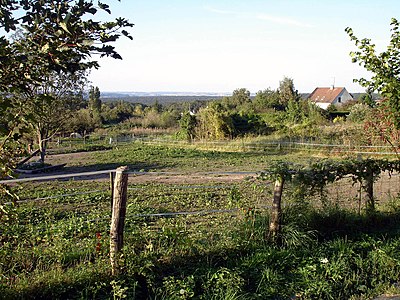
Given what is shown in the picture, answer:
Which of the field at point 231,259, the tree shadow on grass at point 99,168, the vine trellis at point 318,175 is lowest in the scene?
the tree shadow on grass at point 99,168

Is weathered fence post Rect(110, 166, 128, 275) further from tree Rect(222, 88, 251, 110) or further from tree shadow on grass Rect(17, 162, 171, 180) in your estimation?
tree Rect(222, 88, 251, 110)

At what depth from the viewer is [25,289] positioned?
3.68 metres

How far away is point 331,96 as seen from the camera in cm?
7619

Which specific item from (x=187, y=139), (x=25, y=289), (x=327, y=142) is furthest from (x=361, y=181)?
(x=187, y=139)

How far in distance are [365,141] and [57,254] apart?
65.3ft

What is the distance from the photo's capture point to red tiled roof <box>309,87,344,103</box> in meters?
75.8

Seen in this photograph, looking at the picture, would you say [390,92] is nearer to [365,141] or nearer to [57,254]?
[57,254]

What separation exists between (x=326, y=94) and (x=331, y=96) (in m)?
2.36

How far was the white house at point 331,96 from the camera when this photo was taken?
2956 inches

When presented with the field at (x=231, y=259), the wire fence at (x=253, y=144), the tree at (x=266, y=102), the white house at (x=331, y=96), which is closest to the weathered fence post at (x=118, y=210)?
the field at (x=231, y=259)

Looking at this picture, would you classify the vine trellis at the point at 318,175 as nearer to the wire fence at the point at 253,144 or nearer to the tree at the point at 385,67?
the tree at the point at 385,67

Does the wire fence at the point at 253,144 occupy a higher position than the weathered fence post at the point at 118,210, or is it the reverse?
the weathered fence post at the point at 118,210

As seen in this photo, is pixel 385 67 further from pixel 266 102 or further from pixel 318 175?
pixel 266 102

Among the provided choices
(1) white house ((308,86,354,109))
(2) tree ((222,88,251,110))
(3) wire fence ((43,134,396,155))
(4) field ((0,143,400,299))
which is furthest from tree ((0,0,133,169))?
(1) white house ((308,86,354,109))
